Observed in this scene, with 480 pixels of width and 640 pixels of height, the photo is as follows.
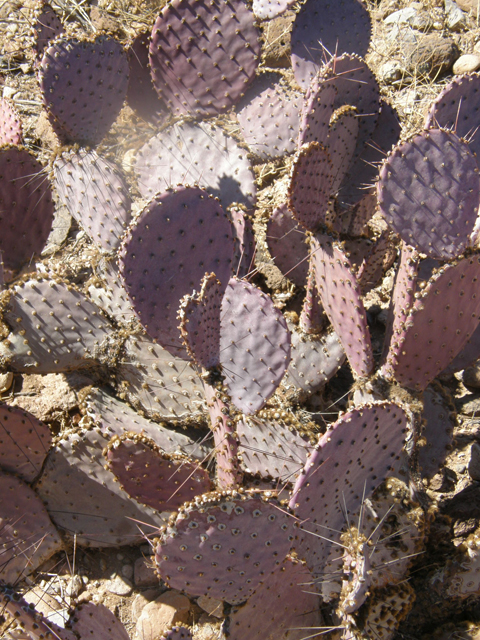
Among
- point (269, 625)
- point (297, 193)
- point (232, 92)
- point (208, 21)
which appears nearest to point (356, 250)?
point (297, 193)

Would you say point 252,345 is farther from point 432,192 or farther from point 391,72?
point 391,72

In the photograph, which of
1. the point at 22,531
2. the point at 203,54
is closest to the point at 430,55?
the point at 203,54

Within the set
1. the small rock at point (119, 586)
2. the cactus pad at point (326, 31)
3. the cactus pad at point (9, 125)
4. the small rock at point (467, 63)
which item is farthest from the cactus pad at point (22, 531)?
the small rock at point (467, 63)

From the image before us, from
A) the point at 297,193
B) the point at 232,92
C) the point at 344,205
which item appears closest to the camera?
the point at 297,193

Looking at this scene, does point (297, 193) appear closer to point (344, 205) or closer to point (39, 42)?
point (344, 205)

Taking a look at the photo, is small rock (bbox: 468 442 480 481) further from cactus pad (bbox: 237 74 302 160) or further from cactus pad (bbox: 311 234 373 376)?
cactus pad (bbox: 237 74 302 160)

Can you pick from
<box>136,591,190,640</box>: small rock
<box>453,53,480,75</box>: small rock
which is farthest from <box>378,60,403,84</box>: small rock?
<box>136,591,190,640</box>: small rock

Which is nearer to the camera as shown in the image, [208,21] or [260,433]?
[260,433]

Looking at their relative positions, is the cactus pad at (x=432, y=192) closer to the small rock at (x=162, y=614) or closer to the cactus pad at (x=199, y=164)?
the cactus pad at (x=199, y=164)
